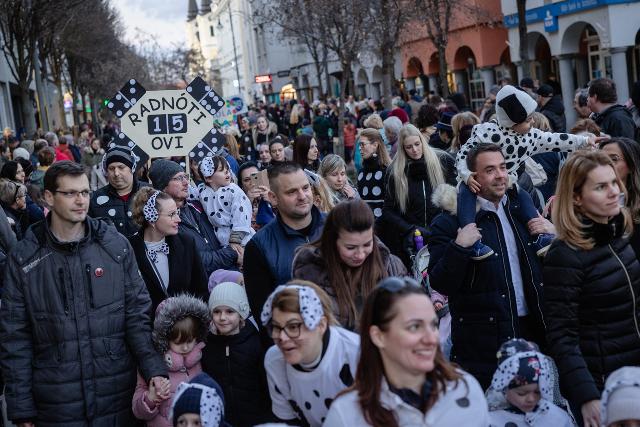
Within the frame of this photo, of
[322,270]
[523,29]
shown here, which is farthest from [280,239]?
[523,29]

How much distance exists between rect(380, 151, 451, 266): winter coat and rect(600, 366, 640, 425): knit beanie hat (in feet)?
15.9

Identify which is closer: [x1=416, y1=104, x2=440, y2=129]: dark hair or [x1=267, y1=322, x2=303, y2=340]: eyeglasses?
[x1=267, y1=322, x2=303, y2=340]: eyeglasses

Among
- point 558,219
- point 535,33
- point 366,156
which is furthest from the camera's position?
point 535,33

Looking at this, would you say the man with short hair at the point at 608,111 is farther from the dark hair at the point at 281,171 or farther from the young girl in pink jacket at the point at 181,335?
the young girl in pink jacket at the point at 181,335

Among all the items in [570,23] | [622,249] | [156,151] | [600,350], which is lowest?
[600,350]

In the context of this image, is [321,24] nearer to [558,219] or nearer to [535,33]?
[535,33]

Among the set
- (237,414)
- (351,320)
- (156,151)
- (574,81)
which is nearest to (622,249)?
(351,320)

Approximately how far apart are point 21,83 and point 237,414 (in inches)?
1260

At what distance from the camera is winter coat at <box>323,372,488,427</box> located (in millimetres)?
3949

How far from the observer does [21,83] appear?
1400 inches

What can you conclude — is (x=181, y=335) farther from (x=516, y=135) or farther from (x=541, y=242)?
(x=516, y=135)

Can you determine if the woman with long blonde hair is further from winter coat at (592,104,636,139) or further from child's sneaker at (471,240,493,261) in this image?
child's sneaker at (471,240,493,261)

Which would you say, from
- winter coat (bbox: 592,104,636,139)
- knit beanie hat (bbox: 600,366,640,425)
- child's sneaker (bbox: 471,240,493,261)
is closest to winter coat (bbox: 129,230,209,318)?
child's sneaker (bbox: 471,240,493,261)

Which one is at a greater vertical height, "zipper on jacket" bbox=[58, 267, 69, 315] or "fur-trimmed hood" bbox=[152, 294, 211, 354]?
"zipper on jacket" bbox=[58, 267, 69, 315]
